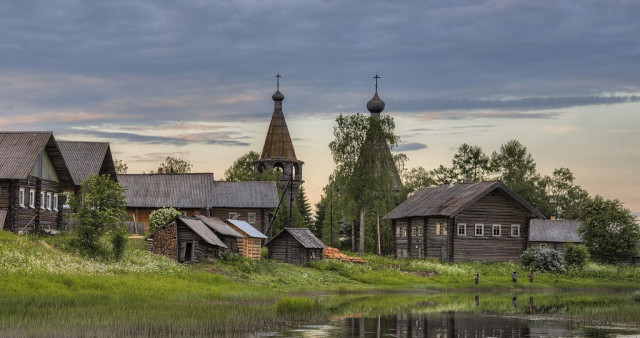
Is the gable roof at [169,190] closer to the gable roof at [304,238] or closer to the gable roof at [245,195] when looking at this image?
the gable roof at [245,195]

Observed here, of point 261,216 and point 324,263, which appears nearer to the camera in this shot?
point 324,263

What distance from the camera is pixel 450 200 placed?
76938 millimetres

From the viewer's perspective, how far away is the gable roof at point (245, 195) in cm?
8594

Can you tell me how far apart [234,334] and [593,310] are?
1804cm

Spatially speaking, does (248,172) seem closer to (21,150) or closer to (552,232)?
(552,232)

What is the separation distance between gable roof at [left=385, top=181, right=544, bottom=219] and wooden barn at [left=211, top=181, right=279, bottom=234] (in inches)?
452

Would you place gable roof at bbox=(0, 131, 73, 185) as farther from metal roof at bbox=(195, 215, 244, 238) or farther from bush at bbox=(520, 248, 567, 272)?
bush at bbox=(520, 248, 567, 272)

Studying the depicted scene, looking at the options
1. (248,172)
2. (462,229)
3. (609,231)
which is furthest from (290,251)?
(248,172)

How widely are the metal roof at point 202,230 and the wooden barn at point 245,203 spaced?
26627mm

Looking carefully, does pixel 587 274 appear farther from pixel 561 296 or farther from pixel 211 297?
pixel 211 297

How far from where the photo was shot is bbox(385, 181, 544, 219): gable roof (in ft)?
241

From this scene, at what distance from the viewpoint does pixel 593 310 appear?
135 ft

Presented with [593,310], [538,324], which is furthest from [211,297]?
[593,310]

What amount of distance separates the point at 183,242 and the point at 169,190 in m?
29.0
